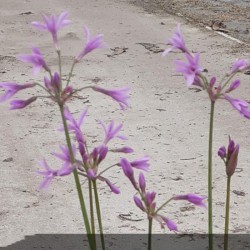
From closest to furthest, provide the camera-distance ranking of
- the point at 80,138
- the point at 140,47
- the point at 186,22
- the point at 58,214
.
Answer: the point at 80,138, the point at 58,214, the point at 140,47, the point at 186,22

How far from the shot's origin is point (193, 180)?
155 inches

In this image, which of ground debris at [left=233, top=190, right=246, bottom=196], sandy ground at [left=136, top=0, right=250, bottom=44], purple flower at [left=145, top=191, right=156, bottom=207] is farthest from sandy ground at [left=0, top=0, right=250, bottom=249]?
purple flower at [left=145, top=191, right=156, bottom=207]

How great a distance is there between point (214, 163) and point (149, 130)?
2.44 feet

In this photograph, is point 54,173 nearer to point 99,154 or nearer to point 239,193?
point 99,154

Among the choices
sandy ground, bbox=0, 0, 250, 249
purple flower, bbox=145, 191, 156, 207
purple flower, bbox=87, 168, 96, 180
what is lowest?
sandy ground, bbox=0, 0, 250, 249

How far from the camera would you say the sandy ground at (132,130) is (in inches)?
137

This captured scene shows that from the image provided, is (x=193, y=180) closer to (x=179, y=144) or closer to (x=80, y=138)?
(x=179, y=144)

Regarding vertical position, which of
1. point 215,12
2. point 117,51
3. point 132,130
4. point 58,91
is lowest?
point 215,12

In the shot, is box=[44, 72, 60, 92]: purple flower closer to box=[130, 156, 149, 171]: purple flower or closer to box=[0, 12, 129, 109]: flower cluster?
box=[0, 12, 129, 109]: flower cluster

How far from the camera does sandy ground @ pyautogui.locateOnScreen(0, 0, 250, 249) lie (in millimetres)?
3492

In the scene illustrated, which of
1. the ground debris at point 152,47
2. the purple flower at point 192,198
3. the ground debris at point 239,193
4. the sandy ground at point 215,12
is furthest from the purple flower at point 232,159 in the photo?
the sandy ground at point 215,12

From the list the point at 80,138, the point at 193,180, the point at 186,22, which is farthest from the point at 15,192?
the point at 186,22

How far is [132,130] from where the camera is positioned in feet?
15.8

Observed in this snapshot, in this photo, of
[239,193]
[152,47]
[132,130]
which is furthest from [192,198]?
[152,47]
